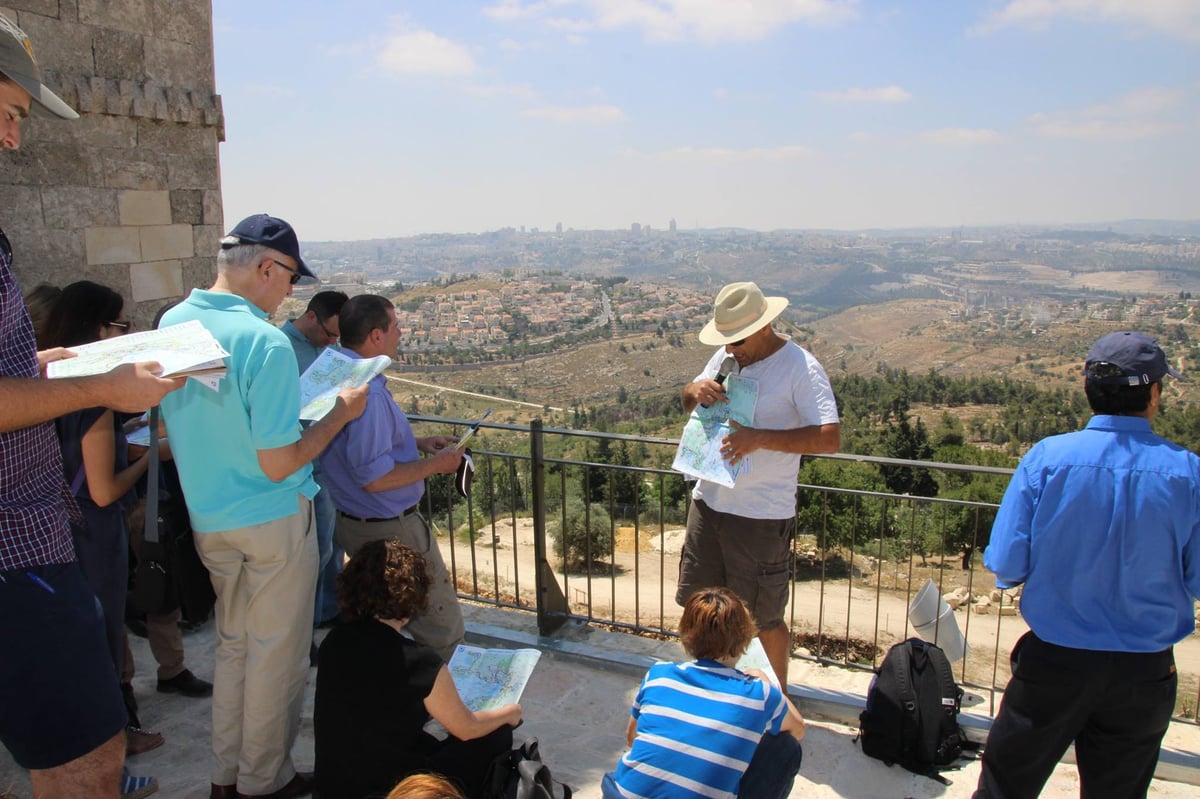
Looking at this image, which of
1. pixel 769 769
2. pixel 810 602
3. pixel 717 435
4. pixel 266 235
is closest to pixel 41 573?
pixel 266 235

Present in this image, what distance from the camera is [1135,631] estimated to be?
224 cm

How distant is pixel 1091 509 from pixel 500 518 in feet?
41.1

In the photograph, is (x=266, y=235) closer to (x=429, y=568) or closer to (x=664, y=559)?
(x=429, y=568)

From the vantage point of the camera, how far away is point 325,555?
393 centimetres

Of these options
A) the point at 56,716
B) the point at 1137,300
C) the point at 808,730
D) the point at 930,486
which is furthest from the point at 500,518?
the point at 1137,300

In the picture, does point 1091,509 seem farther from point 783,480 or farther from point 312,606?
point 312,606

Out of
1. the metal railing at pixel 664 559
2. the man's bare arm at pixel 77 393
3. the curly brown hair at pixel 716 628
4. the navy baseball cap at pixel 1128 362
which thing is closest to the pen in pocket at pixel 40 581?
the man's bare arm at pixel 77 393

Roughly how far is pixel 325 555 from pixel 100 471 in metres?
1.47

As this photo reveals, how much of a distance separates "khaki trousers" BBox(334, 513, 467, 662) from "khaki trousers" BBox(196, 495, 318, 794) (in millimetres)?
385

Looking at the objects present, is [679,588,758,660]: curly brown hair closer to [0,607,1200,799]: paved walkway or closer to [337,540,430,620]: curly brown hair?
[337,540,430,620]: curly brown hair

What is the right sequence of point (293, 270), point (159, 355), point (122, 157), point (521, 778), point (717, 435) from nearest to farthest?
1. point (159, 355)
2. point (521, 778)
3. point (293, 270)
4. point (717, 435)
5. point (122, 157)

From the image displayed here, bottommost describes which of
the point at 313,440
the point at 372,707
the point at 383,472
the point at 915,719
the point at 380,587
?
the point at 915,719

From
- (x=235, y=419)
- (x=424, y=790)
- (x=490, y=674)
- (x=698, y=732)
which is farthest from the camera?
(x=490, y=674)

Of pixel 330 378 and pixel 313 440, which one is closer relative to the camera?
pixel 313 440
